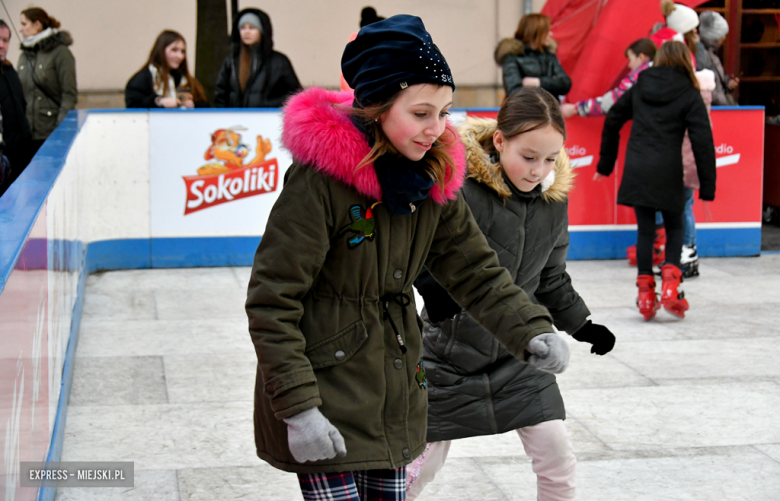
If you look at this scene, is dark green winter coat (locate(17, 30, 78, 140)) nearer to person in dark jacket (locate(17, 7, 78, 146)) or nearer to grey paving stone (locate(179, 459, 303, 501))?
person in dark jacket (locate(17, 7, 78, 146))

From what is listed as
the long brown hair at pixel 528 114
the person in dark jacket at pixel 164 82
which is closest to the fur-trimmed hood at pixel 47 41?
the person in dark jacket at pixel 164 82

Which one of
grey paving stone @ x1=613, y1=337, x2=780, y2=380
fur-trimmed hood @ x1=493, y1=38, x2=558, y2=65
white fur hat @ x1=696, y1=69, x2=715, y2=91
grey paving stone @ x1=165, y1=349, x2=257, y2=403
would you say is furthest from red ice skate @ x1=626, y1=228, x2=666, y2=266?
grey paving stone @ x1=165, y1=349, x2=257, y2=403

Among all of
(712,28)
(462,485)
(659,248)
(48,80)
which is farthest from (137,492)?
(712,28)

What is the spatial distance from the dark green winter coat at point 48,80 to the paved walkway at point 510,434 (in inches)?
65.0

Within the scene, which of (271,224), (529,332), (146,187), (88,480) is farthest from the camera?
(146,187)

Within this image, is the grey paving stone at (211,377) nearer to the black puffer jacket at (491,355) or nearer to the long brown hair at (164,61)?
the black puffer jacket at (491,355)

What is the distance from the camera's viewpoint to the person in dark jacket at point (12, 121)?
18.9 ft

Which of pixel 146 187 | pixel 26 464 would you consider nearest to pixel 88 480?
pixel 26 464

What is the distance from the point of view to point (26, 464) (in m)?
2.76

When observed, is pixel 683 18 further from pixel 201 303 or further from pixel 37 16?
pixel 37 16

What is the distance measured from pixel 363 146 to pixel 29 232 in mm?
1263

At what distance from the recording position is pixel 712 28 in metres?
9.55

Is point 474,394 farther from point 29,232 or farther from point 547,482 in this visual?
point 29,232

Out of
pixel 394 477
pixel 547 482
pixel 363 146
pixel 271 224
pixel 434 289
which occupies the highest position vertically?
pixel 363 146
